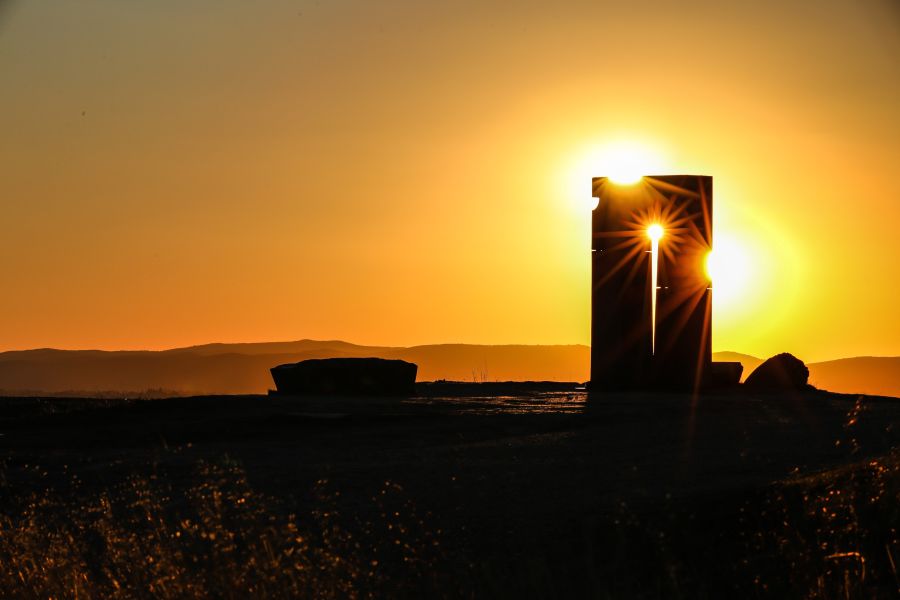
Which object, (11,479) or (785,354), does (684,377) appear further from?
(11,479)

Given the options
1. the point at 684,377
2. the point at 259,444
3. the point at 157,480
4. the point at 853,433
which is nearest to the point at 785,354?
the point at 684,377

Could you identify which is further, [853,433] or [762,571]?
[853,433]

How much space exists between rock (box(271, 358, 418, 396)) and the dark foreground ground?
488 centimetres

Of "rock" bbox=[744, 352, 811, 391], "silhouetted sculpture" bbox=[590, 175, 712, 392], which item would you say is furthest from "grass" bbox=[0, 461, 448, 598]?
"rock" bbox=[744, 352, 811, 391]

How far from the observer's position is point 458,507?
33.3 ft

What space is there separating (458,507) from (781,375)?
47.6 ft

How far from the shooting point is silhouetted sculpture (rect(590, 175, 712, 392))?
75.7ft

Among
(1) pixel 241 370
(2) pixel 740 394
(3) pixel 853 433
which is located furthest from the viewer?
(1) pixel 241 370

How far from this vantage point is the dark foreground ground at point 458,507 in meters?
8.13

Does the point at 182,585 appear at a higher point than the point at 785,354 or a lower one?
lower

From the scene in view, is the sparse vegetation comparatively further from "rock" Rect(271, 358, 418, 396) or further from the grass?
"rock" Rect(271, 358, 418, 396)

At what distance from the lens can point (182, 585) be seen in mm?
7965

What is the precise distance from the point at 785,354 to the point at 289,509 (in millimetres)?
15390

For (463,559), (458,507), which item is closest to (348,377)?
(458,507)
